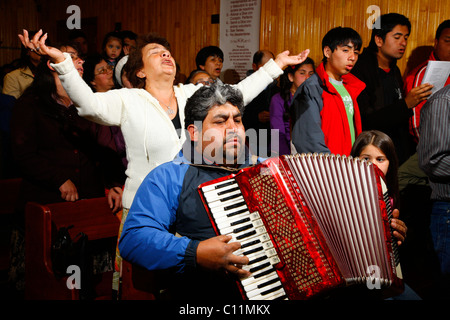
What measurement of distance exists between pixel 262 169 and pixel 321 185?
249 mm

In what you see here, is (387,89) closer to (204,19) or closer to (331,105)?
(331,105)

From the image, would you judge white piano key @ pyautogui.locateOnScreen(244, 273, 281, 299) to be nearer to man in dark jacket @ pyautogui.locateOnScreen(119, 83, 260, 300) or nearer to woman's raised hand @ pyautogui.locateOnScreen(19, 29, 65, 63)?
man in dark jacket @ pyautogui.locateOnScreen(119, 83, 260, 300)

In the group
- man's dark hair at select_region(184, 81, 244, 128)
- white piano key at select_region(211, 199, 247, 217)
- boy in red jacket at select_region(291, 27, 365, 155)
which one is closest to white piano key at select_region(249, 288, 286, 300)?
white piano key at select_region(211, 199, 247, 217)

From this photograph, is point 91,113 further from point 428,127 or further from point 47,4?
point 47,4

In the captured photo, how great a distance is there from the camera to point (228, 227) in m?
1.61

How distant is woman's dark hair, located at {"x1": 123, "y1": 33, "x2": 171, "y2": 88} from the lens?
8.46 ft

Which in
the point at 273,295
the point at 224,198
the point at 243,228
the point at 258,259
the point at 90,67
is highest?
the point at 90,67

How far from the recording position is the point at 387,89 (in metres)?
3.61

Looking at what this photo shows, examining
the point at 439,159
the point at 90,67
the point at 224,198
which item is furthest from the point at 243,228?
the point at 90,67

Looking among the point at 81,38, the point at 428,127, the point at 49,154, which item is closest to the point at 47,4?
the point at 81,38

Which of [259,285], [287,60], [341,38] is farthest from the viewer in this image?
[341,38]

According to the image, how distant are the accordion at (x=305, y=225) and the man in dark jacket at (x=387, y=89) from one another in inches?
66.3

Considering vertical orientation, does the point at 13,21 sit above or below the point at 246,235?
above

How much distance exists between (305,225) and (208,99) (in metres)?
0.74
